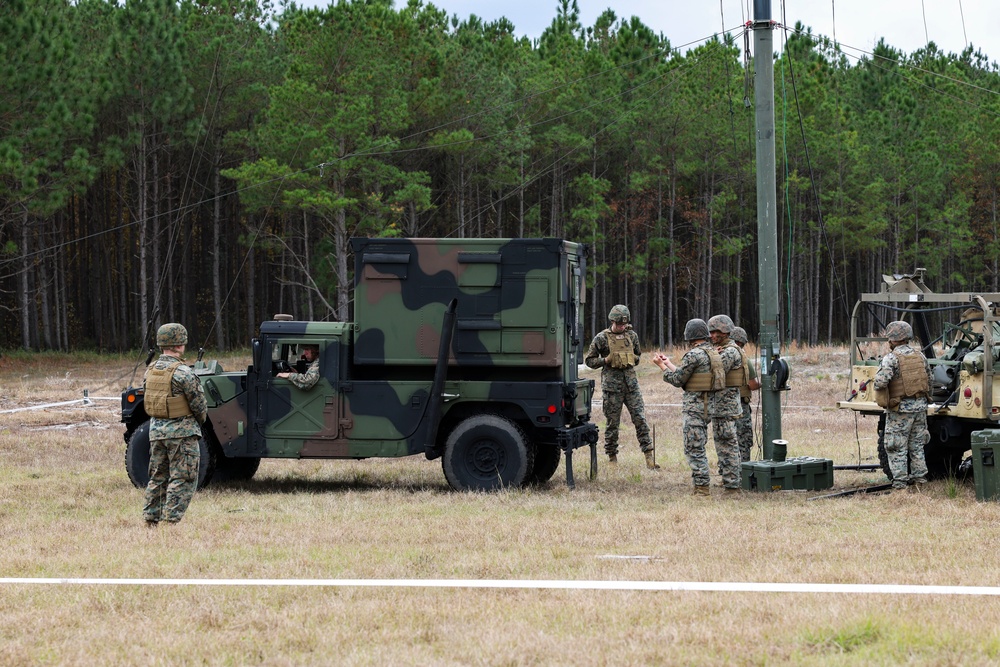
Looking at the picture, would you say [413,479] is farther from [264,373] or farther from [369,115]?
[369,115]

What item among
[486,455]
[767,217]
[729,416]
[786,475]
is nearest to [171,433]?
[486,455]

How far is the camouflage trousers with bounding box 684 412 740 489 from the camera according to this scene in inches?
429

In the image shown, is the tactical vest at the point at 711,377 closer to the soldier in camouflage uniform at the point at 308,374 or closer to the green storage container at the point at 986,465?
the green storage container at the point at 986,465

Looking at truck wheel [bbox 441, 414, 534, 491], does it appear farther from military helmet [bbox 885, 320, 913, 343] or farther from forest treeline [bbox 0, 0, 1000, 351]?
forest treeline [bbox 0, 0, 1000, 351]

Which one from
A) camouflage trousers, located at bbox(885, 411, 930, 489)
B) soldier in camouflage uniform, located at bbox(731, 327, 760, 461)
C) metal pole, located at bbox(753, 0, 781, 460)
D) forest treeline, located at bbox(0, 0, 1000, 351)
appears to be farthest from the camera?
forest treeline, located at bbox(0, 0, 1000, 351)

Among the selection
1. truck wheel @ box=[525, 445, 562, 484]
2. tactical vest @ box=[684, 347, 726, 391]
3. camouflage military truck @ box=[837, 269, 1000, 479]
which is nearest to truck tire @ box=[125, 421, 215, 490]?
truck wheel @ box=[525, 445, 562, 484]

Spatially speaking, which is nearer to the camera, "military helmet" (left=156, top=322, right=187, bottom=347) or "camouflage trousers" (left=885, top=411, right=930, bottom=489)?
"military helmet" (left=156, top=322, right=187, bottom=347)

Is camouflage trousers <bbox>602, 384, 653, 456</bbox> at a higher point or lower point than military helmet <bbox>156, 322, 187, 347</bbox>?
lower

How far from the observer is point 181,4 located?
40.8 meters

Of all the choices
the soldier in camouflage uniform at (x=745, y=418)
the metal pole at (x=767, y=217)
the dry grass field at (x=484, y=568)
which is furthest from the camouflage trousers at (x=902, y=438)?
the soldier in camouflage uniform at (x=745, y=418)

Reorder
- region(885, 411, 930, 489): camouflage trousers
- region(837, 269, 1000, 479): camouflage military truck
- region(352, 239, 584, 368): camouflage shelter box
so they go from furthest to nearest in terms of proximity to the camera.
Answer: region(352, 239, 584, 368): camouflage shelter box, region(885, 411, 930, 489): camouflage trousers, region(837, 269, 1000, 479): camouflage military truck

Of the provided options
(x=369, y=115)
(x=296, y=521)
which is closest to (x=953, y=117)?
(x=369, y=115)

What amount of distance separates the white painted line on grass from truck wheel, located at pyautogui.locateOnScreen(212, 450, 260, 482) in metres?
5.05

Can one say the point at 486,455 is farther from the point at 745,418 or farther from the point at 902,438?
the point at 902,438
